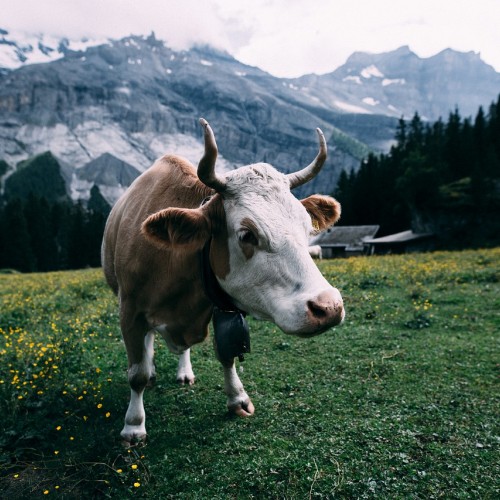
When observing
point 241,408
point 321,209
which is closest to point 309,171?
point 321,209

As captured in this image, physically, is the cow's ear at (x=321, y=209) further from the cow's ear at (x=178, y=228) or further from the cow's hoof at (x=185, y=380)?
the cow's hoof at (x=185, y=380)

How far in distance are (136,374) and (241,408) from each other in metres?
1.41

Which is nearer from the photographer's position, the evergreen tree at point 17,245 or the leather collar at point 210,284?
the leather collar at point 210,284

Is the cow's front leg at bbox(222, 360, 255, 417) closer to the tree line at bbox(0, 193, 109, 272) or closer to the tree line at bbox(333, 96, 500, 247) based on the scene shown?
the tree line at bbox(333, 96, 500, 247)

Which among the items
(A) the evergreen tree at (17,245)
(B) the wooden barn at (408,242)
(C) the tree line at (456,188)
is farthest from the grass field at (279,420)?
(A) the evergreen tree at (17,245)

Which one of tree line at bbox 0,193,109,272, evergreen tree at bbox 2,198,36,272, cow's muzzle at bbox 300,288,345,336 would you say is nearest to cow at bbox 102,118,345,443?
cow's muzzle at bbox 300,288,345,336

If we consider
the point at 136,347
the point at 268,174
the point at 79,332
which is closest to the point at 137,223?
the point at 136,347

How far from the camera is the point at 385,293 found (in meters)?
12.7

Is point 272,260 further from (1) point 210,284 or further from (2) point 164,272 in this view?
(2) point 164,272

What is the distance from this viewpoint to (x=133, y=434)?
4891mm

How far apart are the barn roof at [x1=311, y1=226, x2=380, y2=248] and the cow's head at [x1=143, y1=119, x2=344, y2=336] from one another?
183ft

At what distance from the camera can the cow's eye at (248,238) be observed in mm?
3684

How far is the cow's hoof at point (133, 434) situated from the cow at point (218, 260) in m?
0.01

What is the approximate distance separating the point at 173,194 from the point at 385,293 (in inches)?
373
